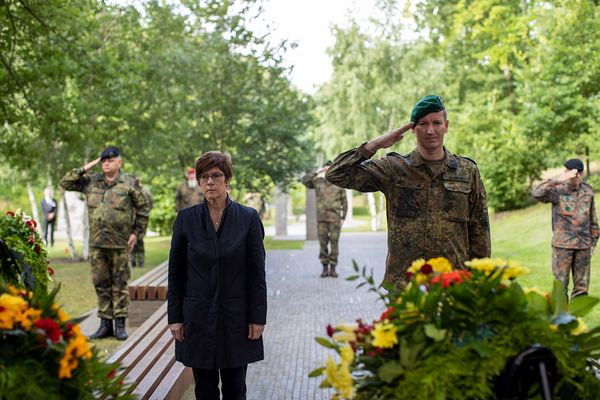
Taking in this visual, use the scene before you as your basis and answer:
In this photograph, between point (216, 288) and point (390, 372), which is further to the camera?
point (216, 288)

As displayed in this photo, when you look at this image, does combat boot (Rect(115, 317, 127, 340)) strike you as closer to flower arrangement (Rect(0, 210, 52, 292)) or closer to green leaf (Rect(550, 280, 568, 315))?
flower arrangement (Rect(0, 210, 52, 292))

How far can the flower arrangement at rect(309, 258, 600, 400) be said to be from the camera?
280 cm

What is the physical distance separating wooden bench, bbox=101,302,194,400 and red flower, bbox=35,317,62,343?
2.43 meters

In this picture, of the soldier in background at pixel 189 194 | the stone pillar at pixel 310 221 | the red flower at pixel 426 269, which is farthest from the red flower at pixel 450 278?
the stone pillar at pixel 310 221

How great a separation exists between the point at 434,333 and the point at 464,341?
11cm

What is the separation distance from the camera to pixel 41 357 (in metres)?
2.91

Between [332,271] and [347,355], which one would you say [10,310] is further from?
[332,271]

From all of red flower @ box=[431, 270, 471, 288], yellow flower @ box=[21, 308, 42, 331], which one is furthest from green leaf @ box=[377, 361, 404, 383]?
yellow flower @ box=[21, 308, 42, 331]

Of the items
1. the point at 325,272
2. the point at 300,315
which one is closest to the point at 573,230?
the point at 300,315

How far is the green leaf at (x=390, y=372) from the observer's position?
9.34 ft

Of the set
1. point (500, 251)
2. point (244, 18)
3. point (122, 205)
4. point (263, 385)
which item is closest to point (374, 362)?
point (263, 385)

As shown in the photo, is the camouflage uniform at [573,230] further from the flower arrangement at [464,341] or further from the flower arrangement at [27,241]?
the flower arrangement at [464,341]

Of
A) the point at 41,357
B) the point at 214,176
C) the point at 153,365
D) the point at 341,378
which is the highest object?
the point at 214,176

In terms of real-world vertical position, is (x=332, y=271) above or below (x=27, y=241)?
below
